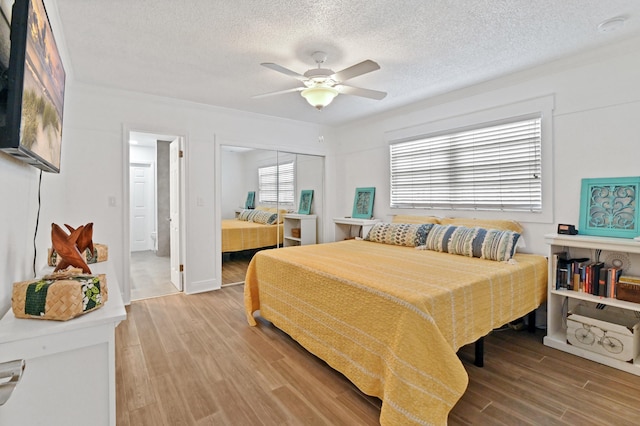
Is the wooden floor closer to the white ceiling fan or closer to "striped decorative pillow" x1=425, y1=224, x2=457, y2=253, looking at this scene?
"striped decorative pillow" x1=425, y1=224, x2=457, y2=253

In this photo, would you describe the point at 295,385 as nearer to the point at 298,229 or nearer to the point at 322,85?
the point at 322,85

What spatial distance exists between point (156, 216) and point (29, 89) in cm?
572

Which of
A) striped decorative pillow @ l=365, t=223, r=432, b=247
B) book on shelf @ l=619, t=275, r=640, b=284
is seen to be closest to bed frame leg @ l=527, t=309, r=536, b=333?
book on shelf @ l=619, t=275, r=640, b=284

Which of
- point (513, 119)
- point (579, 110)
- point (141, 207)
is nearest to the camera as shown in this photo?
point (579, 110)

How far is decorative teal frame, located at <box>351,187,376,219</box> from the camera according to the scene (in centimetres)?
472

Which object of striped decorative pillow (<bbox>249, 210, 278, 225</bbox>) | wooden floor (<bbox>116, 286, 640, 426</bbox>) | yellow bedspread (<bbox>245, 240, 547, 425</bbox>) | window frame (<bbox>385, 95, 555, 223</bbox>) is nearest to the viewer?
yellow bedspread (<bbox>245, 240, 547, 425</bbox>)

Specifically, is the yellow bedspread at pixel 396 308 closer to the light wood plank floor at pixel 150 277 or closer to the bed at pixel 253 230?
the bed at pixel 253 230

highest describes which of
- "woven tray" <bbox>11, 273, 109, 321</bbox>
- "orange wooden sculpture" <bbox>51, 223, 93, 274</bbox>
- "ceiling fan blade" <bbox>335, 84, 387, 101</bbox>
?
"ceiling fan blade" <bbox>335, 84, 387, 101</bbox>

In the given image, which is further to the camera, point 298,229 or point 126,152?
point 298,229

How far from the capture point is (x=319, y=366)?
2289 millimetres

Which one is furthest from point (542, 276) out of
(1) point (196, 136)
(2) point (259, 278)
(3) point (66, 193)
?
(3) point (66, 193)

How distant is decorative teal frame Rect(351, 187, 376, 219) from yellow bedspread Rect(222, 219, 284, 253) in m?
1.19

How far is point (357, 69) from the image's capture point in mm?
2236

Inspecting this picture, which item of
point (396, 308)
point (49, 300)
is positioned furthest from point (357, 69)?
point (49, 300)
